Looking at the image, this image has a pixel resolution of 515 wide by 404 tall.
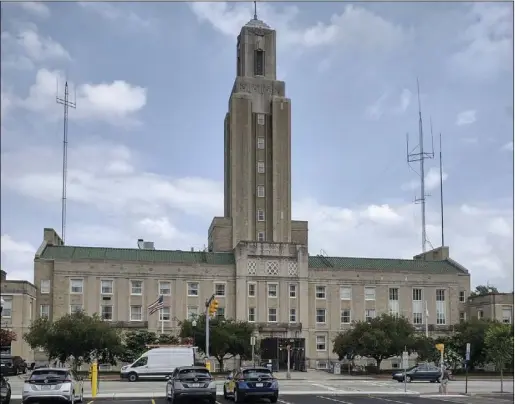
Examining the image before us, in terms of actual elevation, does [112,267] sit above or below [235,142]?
below

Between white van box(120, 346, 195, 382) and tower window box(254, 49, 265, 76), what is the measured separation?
58.5 meters

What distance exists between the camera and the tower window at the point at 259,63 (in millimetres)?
108750

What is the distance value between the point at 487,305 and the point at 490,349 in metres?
37.5

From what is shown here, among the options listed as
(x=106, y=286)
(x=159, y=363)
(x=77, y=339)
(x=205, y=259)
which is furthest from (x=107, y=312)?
(x=159, y=363)

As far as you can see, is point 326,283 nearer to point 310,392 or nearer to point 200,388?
point 310,392

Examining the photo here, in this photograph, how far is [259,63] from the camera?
4309 inches

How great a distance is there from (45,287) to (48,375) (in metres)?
58.7

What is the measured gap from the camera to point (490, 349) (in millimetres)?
59094

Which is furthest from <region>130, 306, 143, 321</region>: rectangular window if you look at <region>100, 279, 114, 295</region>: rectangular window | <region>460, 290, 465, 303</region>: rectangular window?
<region>460, 290, 465, 303</region>: rectangular window

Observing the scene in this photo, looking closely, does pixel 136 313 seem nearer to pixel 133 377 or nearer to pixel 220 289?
pixel 220 289

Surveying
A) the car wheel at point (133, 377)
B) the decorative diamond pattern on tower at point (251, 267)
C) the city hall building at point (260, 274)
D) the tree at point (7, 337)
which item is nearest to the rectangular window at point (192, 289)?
the city hall building at point (260, 274)

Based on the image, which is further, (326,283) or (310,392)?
(326,283)

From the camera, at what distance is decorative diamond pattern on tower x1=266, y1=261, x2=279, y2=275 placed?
3625 inches

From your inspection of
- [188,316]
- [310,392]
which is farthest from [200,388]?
[188,316]
